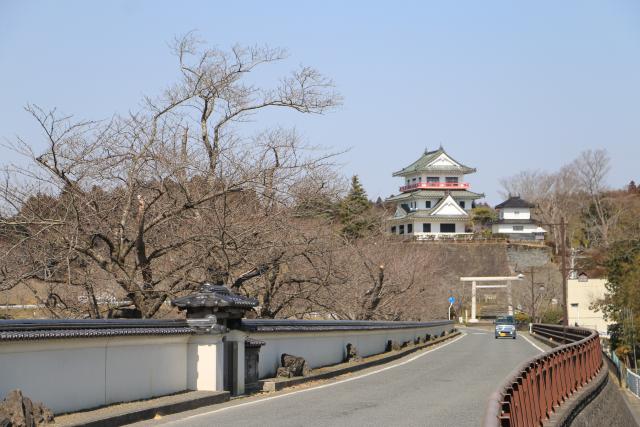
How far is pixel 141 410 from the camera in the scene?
1223cm

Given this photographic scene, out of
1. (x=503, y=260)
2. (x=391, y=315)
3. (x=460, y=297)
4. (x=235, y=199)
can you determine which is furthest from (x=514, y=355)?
(x=503, y=260)

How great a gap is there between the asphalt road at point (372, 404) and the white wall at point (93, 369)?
89 centimetres

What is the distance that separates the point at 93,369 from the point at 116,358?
64 cm

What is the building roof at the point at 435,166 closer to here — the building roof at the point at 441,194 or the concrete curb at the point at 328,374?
the building roof at the point at 441,194

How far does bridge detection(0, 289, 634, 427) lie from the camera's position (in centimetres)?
1093

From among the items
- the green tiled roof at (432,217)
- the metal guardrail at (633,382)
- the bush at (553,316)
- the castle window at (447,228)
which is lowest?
the metal guardrail at (633,382)

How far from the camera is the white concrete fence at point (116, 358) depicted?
420 inches

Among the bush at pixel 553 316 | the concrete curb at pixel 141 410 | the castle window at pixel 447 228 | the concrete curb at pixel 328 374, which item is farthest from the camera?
the castle window at pixel 447 228

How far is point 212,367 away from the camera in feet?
50.1

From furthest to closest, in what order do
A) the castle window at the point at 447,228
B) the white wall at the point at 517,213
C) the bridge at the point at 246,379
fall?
the white wall at the point at 517,213 < the castle window at the point at 447,228 < the bridge at the point at 246,379

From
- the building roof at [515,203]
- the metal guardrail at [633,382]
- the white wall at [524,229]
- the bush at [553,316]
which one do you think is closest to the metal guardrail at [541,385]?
the metal guardrail at [633,382]

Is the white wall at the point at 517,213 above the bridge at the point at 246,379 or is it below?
above

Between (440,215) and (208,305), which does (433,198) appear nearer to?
(440,215)

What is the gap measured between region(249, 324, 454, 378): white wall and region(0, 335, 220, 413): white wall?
343cm
